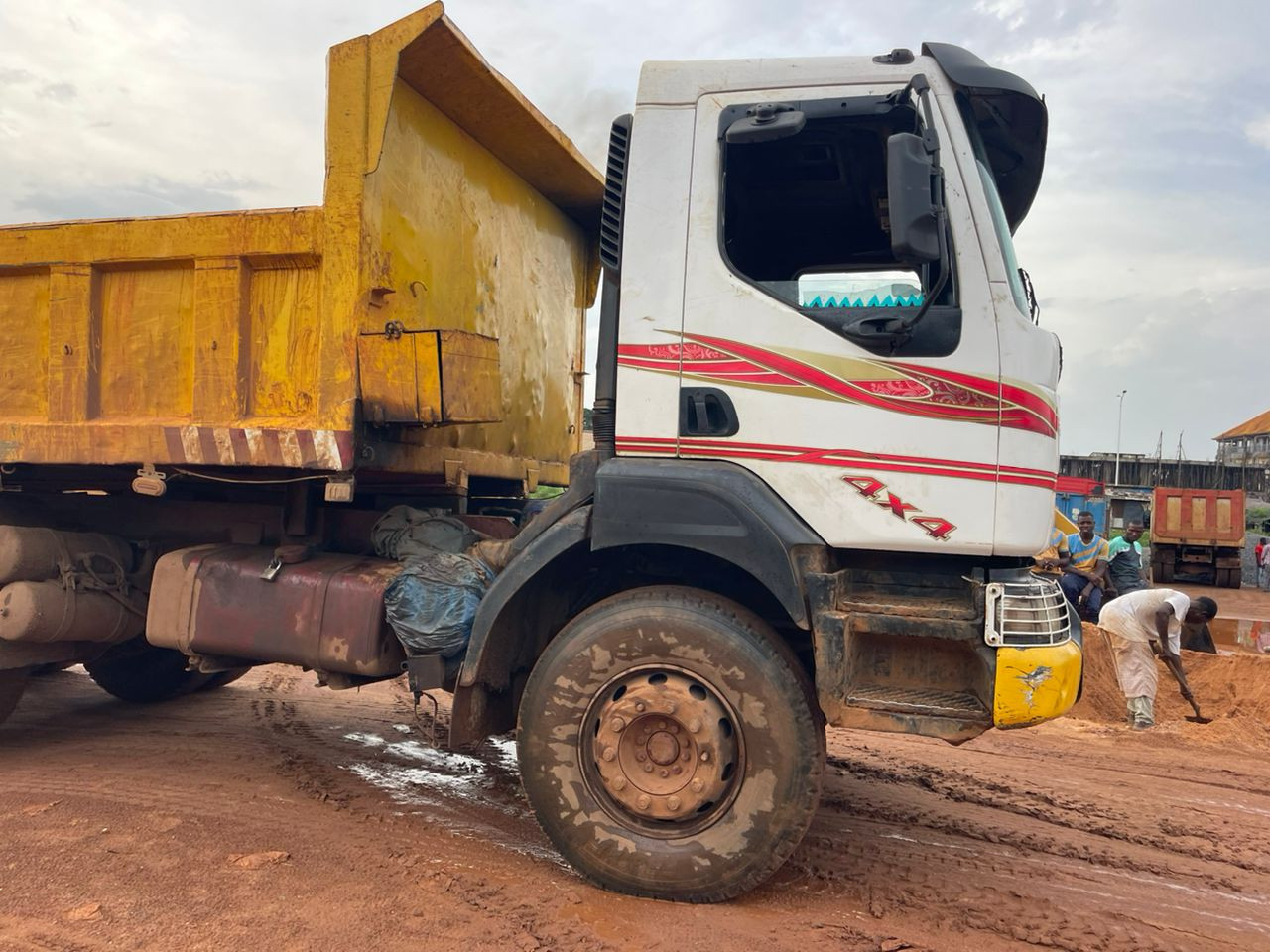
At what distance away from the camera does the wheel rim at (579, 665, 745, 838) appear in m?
3.18

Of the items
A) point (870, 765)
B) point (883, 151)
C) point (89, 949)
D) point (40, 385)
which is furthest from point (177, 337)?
point (870, 765)

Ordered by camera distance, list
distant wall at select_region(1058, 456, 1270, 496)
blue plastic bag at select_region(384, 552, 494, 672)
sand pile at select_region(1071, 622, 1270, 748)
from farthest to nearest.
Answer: distant wall at select_region(1058, 456, 1270, 496) → sand pile at select_region(1071, 622, 1270, 748) → blue plastic bag at select_region(384, 552, 494, 672)

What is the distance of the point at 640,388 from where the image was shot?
11.1 ft

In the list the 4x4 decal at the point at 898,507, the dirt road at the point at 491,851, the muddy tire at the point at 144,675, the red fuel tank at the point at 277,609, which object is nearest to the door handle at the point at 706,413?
the 4x4 decal at the point at 898,507

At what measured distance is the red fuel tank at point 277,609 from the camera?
150 inches

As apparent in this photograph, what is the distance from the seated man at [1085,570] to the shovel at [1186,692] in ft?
7.39

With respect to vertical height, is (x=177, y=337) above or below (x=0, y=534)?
above

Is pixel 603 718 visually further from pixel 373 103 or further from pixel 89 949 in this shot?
pixel 373 103

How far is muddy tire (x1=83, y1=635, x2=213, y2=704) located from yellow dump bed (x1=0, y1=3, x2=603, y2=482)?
2161mm

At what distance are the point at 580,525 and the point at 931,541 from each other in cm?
124

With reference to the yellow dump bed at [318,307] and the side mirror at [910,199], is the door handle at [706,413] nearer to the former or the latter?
the side mirror at [910,199]

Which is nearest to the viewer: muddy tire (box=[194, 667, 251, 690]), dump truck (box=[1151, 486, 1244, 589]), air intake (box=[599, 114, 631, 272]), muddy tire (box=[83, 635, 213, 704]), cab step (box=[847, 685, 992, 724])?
cab step (box=[847, 685, 992, 724])

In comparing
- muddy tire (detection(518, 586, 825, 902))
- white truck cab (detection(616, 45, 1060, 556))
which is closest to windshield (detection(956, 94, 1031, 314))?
white truck cab (detection(616, 45, 1060, 556))

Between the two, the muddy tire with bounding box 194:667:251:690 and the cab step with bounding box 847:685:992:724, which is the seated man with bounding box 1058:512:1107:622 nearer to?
the cab step with bounding box 847:685:992:724
